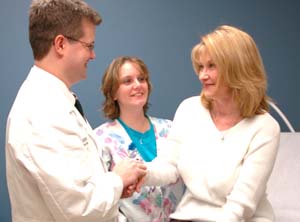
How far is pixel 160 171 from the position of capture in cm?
180

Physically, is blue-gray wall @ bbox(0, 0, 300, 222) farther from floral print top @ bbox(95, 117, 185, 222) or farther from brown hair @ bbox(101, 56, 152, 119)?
floral print top @ bbox(95, 117, 185, 222)

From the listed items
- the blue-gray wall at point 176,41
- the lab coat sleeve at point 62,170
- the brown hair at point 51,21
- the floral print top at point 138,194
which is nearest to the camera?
the lab coat sleeve at point 62,170

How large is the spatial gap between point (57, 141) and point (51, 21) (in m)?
0.42

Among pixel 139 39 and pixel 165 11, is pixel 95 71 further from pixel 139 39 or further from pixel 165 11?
pixel 165 11

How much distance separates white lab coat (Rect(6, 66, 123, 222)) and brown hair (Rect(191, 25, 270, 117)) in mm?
581

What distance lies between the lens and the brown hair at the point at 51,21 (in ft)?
4.73

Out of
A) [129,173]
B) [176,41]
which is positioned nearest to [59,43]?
[129,173]

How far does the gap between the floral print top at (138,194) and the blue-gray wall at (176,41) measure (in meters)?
0.83

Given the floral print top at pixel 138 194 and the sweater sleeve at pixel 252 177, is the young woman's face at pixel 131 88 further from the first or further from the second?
the sweater sleeve at pixel 252 177

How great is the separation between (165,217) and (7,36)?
1649 mm

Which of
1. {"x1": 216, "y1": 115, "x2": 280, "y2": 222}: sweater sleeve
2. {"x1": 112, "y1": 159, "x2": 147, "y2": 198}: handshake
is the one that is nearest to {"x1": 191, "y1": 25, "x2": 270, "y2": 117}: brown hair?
{"x1": 216, "y1": 115, "x2": 280, "y2": 222}: sweater sleeve

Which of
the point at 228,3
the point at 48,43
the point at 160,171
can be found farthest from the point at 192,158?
the point at 228,3

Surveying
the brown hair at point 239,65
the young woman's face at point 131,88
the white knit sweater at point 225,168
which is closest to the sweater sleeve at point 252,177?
the white knit sweater at point 225,168

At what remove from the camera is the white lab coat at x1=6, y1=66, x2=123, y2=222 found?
128 cm
